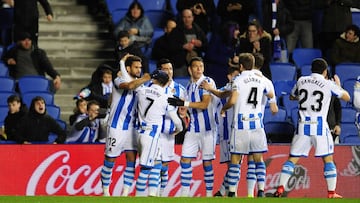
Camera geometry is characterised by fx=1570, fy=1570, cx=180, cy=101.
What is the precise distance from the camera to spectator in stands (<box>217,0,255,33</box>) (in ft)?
86.9

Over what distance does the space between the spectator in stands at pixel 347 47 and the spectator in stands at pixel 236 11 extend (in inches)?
62.5

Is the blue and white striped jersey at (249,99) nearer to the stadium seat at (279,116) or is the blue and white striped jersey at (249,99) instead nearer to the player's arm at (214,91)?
the player's arm at (214,91)

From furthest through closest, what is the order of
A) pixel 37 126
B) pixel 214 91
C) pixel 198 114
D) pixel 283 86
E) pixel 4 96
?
1. pixel 283 86
2. pixel 4 96
3. pixel 37 126
4. pixel 198 114
5. pixel 214 91

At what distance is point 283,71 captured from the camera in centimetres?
2588

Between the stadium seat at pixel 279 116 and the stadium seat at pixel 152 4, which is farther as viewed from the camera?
the stadium seat at pixel 152 4

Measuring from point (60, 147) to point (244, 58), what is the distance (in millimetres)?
3317

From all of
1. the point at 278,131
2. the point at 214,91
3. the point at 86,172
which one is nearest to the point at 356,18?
the point at 278,131

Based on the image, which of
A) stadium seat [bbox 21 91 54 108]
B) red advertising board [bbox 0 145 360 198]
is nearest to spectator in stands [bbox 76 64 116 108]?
stadium seat [bbox 21 91 54 108]

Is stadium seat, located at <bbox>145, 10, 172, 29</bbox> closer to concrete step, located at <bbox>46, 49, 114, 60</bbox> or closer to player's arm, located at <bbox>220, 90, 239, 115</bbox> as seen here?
concrete step, located at <bbox>46, 49, 114, 60</bbox>

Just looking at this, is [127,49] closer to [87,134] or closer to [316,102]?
[87,134]

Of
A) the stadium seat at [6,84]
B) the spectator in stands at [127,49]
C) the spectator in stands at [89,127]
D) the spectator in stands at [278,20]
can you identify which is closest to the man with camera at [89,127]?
the spectator in stands at [89,127]

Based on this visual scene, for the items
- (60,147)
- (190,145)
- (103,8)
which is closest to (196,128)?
(190,145)

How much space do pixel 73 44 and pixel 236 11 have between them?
3136 millimetres

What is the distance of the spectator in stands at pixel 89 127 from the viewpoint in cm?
2389
